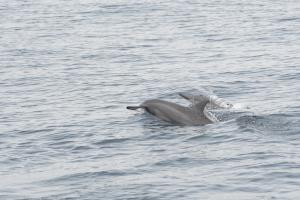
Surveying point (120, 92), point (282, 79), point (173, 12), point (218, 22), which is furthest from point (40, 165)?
point (173, 12)

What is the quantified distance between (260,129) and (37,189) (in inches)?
228

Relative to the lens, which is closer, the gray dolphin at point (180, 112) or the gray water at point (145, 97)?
the gray water at point (145, 97)

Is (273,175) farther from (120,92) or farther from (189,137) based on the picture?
(120,92)

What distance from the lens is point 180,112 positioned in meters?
21.7

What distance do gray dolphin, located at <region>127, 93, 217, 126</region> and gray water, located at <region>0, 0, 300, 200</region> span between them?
24cm

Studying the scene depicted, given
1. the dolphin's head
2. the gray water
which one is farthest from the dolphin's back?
the dolphin's head

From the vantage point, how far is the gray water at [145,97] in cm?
1719

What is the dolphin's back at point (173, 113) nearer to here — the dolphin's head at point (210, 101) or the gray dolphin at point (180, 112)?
the gray dolphin at point (180, 112)

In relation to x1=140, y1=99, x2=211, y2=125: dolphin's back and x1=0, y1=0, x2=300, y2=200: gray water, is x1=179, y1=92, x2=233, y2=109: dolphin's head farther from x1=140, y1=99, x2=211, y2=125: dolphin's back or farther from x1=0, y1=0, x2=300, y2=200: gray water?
x1=140, y1=99, x2=211, y2=125: dolphin's back

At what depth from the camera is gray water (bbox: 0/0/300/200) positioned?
17188mm

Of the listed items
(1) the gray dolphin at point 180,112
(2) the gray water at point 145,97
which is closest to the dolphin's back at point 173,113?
(1) the gray dolphin at point 180,112

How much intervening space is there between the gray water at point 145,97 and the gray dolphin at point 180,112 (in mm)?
242

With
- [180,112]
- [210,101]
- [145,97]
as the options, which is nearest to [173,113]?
[180,112]

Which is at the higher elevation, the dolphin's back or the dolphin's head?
the dolphin's back
